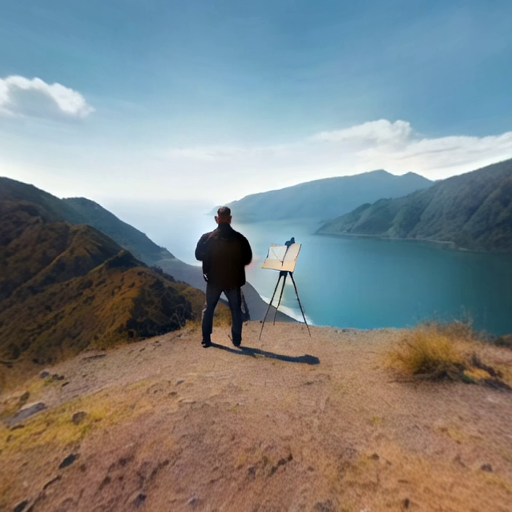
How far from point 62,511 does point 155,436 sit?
3.31 ft

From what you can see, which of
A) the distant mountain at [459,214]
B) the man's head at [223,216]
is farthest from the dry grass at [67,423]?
the distant mountain at [459,214]

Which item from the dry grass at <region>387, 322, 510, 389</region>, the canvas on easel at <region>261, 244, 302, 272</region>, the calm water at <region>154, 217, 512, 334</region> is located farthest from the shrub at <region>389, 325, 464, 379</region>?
the calm water at <region>154, 217, 512, 334</region>

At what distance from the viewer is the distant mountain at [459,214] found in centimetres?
11600

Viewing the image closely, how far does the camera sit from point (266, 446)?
10.7 ft

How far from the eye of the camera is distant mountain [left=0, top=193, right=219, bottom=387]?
19781mm

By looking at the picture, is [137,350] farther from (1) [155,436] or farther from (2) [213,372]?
(1) [155,436]

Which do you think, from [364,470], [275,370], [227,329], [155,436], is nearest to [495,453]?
[364,470]

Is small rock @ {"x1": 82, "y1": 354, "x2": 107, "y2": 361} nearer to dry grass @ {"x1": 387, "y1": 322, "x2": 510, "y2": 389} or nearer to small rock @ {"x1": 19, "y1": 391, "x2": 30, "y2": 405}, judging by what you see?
small rock @ {"x1": 19, "y1": 391, "x2": 30, "y2": 405}

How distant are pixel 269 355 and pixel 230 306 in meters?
1.51

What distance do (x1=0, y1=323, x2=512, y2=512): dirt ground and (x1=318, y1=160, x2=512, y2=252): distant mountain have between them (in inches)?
5446

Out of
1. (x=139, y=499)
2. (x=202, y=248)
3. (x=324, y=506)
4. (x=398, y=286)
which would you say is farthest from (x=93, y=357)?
(x=398, y=286)

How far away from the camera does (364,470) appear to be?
2.93 m

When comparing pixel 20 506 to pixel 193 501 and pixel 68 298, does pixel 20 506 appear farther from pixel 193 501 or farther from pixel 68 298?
pixel 68 298

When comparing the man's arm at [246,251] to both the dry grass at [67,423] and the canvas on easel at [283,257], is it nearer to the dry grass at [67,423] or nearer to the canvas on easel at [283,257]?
the canvas on easel at [283,257]
